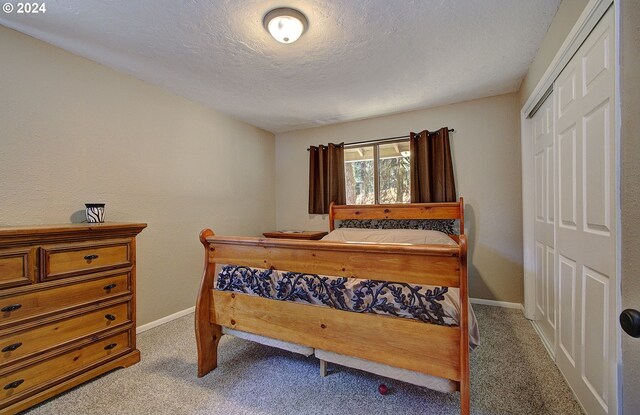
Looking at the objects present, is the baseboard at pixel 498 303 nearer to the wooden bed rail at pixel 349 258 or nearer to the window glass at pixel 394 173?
the window glass at pixel 394 173

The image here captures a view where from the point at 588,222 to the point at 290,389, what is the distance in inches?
76.3

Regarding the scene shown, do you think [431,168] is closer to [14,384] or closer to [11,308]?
[11,308]

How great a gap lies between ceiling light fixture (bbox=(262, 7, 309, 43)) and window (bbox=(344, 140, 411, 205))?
213 centimetres

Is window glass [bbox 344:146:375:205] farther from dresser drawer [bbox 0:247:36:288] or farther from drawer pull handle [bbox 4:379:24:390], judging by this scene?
drawer pull handle [bbox 4:379:24:390]

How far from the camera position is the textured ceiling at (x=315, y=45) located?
1.67m

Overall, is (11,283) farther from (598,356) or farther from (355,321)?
(598,356)

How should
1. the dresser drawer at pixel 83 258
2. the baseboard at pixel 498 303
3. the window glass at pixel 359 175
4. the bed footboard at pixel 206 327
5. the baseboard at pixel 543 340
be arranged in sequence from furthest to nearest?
the window glass at pixel 359 175 → the baseboard at pixel 498 303 → the baseboard at pixel 543 340 → the bed footboard at pixel 206 327 → the dresser drawer at pixel 83 258

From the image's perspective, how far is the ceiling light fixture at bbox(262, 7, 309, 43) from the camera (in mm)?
1666

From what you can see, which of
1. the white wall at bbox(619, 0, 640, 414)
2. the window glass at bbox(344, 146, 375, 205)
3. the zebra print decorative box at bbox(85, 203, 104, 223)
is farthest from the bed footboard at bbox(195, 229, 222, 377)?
the window glass at bbox(344, 146, 375, 205)

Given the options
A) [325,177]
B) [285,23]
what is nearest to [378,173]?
[325,177]

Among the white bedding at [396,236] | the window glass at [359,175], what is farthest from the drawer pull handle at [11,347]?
the window glass at [359,175]

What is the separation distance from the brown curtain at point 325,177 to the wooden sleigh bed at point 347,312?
7.19 ft

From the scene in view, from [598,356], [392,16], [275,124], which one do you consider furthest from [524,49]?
[275,124]

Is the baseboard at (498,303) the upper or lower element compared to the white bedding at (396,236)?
lower
